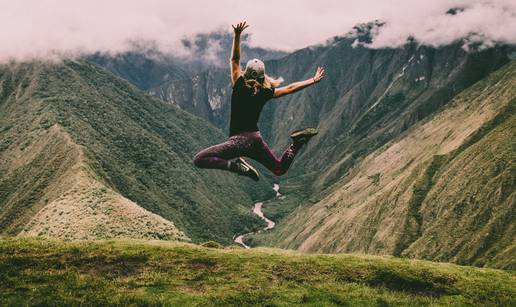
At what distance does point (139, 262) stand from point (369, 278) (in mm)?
9600

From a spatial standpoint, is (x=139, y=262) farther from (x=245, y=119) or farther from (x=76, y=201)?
(x=76, y=201)

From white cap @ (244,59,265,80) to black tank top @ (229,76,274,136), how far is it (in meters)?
0.21

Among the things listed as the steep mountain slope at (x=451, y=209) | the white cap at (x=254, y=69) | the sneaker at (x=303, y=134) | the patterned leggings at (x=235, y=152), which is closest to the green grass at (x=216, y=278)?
the patterned leggings at (x=235, y=152)

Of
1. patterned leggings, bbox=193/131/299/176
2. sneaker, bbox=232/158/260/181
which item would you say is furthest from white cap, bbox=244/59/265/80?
sneaker, bbox=232/158/260/181

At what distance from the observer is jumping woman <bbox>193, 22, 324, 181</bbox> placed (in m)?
12.2

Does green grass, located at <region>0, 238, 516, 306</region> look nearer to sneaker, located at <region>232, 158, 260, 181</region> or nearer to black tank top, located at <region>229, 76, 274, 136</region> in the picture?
sneaker, located at <region>232, 158, 260, 181</region>

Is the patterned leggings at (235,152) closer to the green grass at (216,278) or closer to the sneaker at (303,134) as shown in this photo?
the sneaker at (303,134)

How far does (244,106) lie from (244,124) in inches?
20.5

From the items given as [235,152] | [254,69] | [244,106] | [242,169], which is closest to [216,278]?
[242,169]

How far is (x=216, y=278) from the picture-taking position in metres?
18.4

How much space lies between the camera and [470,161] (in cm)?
17550

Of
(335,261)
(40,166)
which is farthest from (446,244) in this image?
(335,261)

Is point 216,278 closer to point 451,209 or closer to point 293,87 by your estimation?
point 293,87

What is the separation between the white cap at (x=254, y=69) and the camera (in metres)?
12.0
